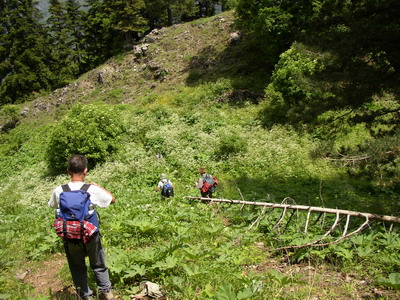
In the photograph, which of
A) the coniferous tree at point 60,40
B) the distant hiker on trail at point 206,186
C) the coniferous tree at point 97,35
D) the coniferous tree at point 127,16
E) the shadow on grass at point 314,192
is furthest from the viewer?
the coniferous tree at point 60,40

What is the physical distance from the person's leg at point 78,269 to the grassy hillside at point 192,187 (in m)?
0.37

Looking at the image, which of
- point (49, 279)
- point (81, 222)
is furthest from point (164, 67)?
point (81, 222)

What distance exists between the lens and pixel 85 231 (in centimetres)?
317

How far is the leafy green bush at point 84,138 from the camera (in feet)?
47.5

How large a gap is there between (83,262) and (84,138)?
1207cm

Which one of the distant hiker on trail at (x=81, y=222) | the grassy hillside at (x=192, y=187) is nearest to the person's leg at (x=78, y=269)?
the distant hiker on trail at (x=81, y=222)

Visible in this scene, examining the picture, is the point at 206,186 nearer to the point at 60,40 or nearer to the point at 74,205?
the point at 74,205

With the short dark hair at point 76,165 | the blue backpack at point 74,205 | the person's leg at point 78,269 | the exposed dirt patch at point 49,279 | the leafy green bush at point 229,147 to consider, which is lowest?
the leafy green bush at point 229,147

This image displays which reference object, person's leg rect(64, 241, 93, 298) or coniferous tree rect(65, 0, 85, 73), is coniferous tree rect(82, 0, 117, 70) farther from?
person's leg rect(64, 241, 93, 298)

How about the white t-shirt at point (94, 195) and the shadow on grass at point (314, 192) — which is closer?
the white t-shirt at point (94, 195)

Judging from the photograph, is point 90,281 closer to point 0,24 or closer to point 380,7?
point 380,7

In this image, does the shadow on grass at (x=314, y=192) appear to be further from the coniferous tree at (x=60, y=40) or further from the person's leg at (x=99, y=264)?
the coniferous tree at (x=60, y=40)

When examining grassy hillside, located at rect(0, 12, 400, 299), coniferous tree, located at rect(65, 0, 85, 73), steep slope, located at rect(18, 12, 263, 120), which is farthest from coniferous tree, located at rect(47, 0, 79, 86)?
grassy hillside, located at rect(0, 12, 400, 299)

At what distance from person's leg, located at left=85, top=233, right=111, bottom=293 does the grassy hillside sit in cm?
27
